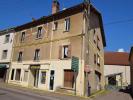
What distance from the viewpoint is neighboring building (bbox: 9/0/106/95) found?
17905mm

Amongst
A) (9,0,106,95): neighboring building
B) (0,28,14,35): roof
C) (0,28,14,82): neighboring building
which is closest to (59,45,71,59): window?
(9,0,106,95): neighboring building

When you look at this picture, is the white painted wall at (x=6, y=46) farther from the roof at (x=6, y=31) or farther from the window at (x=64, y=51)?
the window at (x=64, y=51)

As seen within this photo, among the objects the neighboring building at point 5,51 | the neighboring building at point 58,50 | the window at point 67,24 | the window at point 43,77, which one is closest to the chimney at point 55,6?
the neighboring building at point 58,50

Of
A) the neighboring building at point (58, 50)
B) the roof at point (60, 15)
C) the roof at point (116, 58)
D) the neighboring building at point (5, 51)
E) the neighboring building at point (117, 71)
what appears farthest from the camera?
the roof at point (116, 58)

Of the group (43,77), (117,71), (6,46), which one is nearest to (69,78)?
(43,77)

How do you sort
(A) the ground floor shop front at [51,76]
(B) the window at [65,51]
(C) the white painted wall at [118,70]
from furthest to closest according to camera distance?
(C) the white painted wall at [118,70]
(B) the window at [65,51]
(A) the ground floor shop front at [51,76]

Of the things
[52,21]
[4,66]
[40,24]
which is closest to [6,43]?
[4,66]

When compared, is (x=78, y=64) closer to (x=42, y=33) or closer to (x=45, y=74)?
(x=45, y=74)

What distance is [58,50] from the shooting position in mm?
19734

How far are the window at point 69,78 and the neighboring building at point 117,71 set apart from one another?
22.6 meters

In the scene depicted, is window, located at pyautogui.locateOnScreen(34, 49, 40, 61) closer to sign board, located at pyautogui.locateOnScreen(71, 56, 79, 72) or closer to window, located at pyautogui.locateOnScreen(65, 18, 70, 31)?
window, located at pyautogui.locateOnScreen(65, 18, 70, 31)

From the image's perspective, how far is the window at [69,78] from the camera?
57.7 feet

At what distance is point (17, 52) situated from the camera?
1013 inches

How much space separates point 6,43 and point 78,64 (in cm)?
1613
